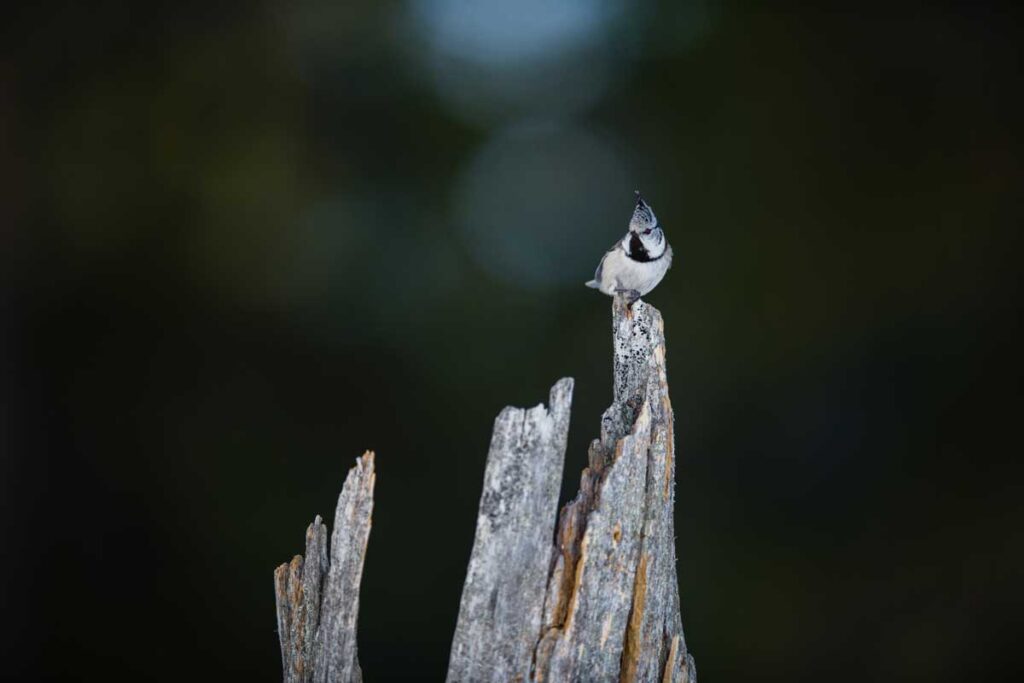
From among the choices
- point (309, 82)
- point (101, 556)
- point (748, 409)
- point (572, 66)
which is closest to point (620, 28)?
point (572, 66)

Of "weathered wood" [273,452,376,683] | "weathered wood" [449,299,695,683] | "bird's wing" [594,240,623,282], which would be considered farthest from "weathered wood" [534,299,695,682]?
"bird's wing" [594,240,623,282]

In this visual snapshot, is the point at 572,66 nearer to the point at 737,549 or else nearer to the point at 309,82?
the point at 309,82

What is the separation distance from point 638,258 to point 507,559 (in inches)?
52.9

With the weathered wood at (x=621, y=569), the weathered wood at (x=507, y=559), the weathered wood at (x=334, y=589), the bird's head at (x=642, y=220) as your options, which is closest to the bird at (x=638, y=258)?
the bird's head at (x=642, y=220)

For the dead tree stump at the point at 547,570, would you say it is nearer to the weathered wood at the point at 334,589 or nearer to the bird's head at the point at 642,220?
the weathered wood at the point at 334,589

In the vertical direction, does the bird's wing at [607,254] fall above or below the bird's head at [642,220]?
above

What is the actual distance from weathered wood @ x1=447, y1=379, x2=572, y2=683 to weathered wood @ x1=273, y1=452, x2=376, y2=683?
0.28 meters

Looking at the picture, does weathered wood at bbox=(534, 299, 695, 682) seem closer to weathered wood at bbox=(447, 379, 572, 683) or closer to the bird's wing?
weathered wood at bbox=(447, 379, 572, 683)

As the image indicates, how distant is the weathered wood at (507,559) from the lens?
83.3 inches

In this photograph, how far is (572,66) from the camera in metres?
4.87

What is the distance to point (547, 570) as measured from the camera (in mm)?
2160

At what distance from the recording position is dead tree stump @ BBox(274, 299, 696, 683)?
6.96 ft

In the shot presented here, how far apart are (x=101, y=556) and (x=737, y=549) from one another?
10.5ft

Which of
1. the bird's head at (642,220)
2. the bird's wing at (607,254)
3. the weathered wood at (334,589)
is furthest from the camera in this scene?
the bird's wing at (607,254)
